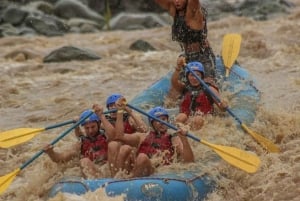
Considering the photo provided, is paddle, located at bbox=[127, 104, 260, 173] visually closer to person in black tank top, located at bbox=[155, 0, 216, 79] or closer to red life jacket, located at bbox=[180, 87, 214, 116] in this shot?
red life jacket, located at bbox=[180, 87, 214, 116]

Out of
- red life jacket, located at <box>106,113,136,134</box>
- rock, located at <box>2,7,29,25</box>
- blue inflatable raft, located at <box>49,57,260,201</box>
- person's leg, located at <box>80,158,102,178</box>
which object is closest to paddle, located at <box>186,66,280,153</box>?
A: red life jacket, located at <box>106,113,136,134</box>

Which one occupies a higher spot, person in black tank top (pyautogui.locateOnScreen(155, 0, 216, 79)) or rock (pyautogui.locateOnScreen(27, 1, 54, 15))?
person in black tank top (pyautogui.locateOnScreen(155, 0, 216, 79))

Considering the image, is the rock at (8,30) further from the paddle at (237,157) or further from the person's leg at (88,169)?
the paddle at (237,157)

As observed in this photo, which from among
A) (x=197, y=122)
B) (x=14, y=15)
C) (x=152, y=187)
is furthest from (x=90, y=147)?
(x=14, y=15)

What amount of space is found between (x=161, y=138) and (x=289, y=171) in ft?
3.43

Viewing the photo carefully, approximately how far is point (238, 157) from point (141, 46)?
833cm

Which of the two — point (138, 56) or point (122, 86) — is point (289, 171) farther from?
point (138, 56)

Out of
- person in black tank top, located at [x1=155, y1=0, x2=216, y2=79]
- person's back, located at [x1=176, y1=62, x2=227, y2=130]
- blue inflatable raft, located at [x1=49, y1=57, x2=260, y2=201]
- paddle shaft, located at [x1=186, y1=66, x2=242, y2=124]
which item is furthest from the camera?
person in black tank top, located at [x1=155, y1=0, x2=216, y2=79]

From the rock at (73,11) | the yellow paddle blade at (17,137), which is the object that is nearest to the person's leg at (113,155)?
the yellow paddle blade at (17,137)

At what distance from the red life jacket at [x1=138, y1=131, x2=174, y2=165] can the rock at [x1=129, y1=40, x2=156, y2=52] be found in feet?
26.1

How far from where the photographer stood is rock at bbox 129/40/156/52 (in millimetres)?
13328

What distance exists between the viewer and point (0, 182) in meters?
5.39

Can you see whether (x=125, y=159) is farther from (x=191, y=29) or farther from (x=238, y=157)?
(x=191, y=29)

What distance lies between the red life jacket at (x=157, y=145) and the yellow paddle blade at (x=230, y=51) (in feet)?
7.00
